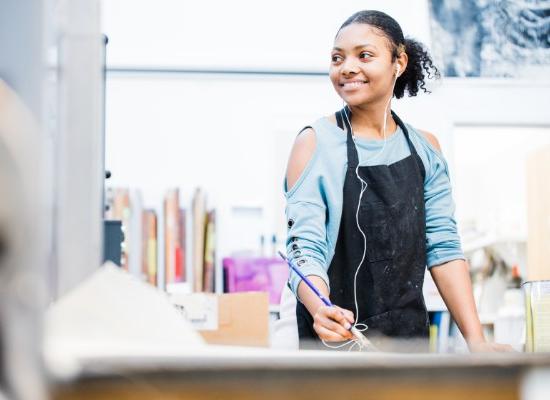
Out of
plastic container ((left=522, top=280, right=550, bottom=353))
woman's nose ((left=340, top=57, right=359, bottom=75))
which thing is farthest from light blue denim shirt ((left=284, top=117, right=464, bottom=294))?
plastic container ((left=522, top=280, right=550, bottom=353))

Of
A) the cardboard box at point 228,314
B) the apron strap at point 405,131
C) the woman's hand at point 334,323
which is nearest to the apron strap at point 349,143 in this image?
the apron strap at point 405,131

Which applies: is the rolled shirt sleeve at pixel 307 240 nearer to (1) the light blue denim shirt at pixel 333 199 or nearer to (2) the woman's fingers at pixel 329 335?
(1) the light blue denim shirt at pixel 333 199

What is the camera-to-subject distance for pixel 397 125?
178cm

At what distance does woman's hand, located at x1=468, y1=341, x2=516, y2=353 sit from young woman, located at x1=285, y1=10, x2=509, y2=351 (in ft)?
0.35

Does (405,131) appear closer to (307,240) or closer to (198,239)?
(307,240)

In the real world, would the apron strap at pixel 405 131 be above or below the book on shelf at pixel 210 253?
above

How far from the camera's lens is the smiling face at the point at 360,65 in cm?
174

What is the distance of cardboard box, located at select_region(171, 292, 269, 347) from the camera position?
2.55m

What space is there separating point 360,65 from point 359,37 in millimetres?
66

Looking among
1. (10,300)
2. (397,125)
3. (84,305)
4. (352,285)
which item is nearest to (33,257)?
(10,300)

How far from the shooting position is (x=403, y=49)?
1.87 m

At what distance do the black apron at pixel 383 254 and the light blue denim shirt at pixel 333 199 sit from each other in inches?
0.8

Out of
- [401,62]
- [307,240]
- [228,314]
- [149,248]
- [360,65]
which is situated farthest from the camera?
[149,248]

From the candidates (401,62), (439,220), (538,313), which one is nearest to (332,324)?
(538,313)
